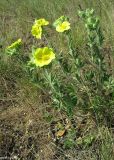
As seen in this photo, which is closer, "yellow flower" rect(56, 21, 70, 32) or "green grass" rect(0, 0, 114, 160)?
"yellow flower" rect(56, 21, 70, 32)

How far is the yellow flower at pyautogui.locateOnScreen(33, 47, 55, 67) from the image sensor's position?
227 cm

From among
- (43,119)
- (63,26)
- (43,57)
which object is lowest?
(43,119)

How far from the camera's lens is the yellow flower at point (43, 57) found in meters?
2.27

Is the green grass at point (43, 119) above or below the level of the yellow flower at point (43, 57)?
below

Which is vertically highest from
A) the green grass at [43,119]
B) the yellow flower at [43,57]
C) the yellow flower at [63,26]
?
the yellow flower at [63,26]

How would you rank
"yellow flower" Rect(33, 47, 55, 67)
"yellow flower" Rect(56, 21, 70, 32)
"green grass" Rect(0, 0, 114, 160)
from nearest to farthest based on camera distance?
"yellow flower" Rect(33, 47, 55, 67) → "yellow flower" Rect(56, 21, 70, 32) → "green grass" Rect(0, 0, 114, 160)

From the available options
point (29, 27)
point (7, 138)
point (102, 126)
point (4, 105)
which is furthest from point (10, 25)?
point (102, 126)

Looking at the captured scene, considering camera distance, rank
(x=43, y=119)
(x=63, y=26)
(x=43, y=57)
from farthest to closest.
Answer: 1. (x=43, y=119)
2. (x=63, y=26)
3. (x=43, y=57)

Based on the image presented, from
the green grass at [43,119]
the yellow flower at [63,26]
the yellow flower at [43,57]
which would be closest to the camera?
the yellow flower at [43,57]

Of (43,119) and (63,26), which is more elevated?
(63,26)

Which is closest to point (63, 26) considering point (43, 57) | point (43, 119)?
point (43, 57)

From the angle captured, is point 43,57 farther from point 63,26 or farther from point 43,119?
point 43,119

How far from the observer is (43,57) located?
2295 mm

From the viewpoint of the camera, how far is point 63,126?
2.87 meters
